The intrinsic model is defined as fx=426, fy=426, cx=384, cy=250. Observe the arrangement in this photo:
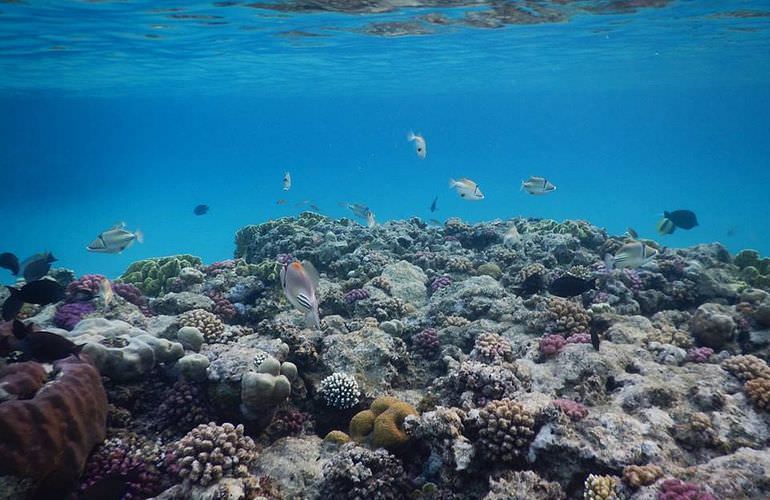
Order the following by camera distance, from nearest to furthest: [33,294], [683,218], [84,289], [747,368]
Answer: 1. [747,368]
2. [33,294]
3. [84,289]
4. [683,218]

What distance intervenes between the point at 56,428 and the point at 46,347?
1291 millimetres

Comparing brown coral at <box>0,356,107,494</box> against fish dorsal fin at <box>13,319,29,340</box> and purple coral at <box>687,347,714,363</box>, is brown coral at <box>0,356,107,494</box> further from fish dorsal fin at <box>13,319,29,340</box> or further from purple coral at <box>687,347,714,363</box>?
purple coral at <box>687,347,714,363</box>

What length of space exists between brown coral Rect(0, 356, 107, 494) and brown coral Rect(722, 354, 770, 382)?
7670mm

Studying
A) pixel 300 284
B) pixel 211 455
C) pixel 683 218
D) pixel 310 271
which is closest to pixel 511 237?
pixel 683 218

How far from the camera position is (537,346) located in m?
6.73

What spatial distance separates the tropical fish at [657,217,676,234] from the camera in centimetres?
1195

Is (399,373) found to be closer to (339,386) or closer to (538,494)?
(339,386)

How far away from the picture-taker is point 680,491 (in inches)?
139

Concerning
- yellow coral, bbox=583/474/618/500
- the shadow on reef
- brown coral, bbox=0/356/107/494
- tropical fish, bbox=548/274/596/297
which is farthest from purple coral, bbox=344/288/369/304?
yellow coral, bbox=583/474/618/500

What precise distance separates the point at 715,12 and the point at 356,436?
2737cm

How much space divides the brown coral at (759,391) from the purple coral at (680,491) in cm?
211

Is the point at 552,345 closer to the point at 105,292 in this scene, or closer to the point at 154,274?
the point at 105,292

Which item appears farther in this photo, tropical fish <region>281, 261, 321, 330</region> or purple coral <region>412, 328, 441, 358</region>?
purple coral <region>412, 328, 441, 358</region>

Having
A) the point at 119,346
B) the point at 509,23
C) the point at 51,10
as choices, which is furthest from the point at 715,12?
the point at 51,10
